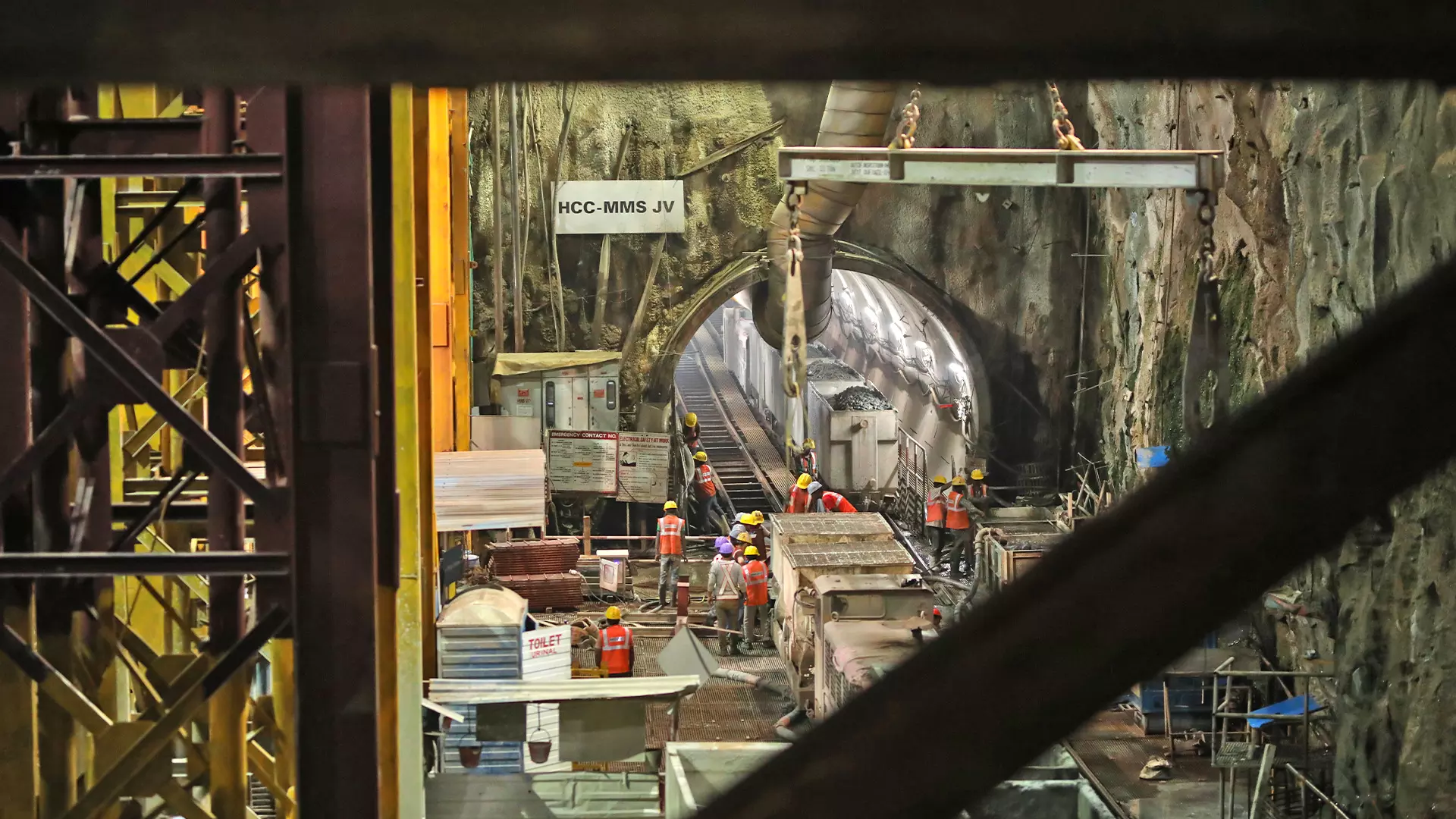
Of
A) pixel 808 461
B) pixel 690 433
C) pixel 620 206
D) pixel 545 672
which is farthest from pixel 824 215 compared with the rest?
pixel 545 672

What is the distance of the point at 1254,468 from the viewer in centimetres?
127

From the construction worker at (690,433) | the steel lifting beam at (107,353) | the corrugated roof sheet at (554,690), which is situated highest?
the steel lifting beam at (107,353)

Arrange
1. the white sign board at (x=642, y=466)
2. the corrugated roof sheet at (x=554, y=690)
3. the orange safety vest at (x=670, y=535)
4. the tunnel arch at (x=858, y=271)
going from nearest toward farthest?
the corrugated roof sheet at (x=554, y=690), the orange safety vest at (x=670, y=535), the white sign board at (x=642, y=466), the tunnel arch at (x=858, y=271)

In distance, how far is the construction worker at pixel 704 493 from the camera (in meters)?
22.7

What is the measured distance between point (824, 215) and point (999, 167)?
28.7 ft

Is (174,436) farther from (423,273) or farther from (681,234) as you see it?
(681,234)

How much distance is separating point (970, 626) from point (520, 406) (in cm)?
2049

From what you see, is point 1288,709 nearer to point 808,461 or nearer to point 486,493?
point 486,493

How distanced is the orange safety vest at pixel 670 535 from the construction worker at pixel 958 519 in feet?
12.1

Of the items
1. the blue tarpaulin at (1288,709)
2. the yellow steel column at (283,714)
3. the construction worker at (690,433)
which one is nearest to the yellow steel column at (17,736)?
the yellow steel column at (283,714)

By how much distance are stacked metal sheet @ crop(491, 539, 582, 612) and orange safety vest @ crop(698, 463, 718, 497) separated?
418 cm

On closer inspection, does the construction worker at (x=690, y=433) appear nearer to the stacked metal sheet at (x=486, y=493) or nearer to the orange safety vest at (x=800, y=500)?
the orange safety vest at (x=800, y=500)

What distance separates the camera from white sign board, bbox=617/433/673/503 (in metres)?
21.5

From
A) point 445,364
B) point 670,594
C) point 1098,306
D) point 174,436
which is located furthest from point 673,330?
point 174,436
